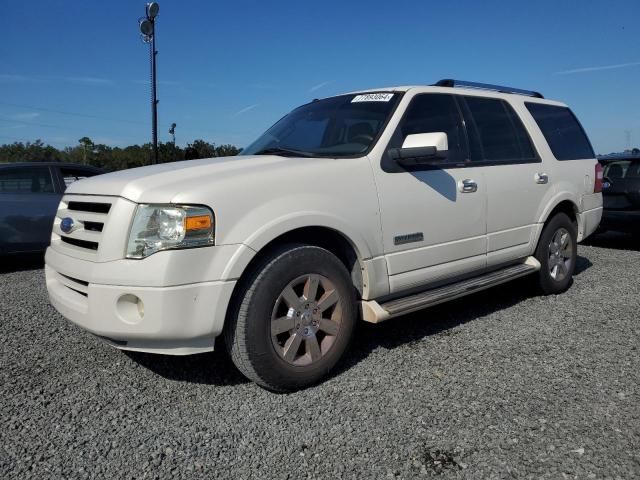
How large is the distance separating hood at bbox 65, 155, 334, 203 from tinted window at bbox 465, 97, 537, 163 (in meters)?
1.58

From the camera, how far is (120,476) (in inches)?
87.7

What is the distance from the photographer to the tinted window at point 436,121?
373cm

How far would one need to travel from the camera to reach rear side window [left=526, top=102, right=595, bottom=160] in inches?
198

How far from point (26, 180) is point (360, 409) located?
5.93 meters

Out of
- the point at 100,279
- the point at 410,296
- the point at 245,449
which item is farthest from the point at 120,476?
the point at 410,296

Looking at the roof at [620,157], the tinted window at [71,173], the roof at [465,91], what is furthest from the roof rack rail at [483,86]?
the tinted window at [71,173]

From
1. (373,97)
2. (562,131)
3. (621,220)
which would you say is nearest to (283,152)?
(373,97)

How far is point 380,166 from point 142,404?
2.05 m

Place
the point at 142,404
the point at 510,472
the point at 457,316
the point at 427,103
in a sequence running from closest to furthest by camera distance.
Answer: the point at 510,472 → the point at 142,404 → the point at 427,103 → the point at 457,316

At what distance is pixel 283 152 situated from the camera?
3.74 meters

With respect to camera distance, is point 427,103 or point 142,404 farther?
point 427,103

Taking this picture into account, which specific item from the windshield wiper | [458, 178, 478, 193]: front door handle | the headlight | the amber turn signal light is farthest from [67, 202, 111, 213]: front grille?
[458, 178, 478, 193]: front door handle

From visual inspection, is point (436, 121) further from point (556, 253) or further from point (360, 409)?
point (360, 409)

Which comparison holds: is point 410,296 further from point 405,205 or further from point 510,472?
point 510,472
